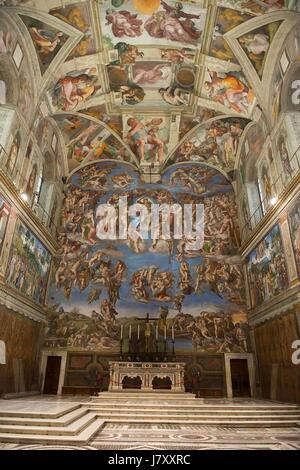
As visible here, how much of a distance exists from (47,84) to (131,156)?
6.37 metres

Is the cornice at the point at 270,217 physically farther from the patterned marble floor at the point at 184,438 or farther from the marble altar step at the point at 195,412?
the patterned marble floor at the point at 184,438

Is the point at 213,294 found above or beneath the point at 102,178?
beneath

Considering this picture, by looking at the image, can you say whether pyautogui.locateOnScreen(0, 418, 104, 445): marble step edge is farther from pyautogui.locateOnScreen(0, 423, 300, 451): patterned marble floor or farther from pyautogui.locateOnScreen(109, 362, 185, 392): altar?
pyautogui.locateOnScreen(109, 362, 185, 392): altar

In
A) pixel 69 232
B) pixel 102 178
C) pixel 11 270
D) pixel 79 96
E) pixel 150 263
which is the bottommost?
pixel 11 270

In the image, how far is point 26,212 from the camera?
13.1 metres

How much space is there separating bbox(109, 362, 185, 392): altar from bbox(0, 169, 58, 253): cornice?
6591 mm

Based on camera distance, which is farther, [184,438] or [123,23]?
[123,23]

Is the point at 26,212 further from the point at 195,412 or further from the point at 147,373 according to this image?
the point at 195,412

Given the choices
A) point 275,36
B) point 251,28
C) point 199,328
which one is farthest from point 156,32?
point 199,328

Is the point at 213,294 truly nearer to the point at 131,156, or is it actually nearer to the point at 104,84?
the point at 131,156

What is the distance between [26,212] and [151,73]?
8.40 metres

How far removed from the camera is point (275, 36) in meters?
11.5

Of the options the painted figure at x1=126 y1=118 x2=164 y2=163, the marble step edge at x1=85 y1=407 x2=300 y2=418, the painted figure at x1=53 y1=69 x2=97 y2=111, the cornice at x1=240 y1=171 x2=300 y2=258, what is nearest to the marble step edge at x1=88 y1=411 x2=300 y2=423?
the marble step edge at x1=85 y1=407 x2=300 y2=418

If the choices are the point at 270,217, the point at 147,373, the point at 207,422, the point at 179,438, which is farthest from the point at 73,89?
the point at 179,438
